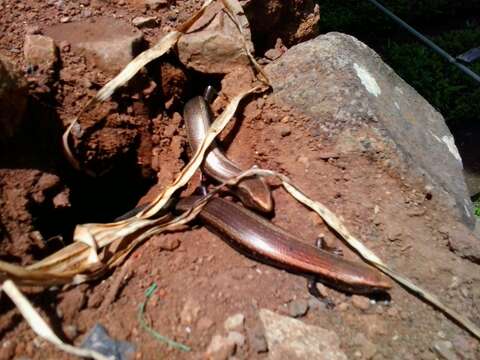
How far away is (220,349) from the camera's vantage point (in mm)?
2238

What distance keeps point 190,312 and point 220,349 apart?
10.0 inches

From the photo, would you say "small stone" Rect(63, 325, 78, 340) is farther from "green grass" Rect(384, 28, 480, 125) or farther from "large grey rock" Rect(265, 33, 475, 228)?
"green grass" Rect(384, 28, 480, 125)

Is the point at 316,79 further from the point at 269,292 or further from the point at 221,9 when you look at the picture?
the point at 269,292

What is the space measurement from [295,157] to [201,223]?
2.55ft

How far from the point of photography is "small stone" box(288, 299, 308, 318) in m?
2.50

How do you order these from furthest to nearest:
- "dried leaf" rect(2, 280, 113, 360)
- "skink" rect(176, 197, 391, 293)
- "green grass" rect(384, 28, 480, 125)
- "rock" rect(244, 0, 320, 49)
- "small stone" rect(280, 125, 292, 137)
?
"green grass" rect(384, 28, 480, 125) → "rock" rect(244, 0, 320, 49) → "small stone" rect(280, 125, 292, 137) → "skink" rect(176, 197, 391, 293) → "dried leaf" rect(2, 280, 113, 360)

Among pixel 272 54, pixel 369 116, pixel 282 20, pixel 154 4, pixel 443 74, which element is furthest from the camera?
pixel 443 74

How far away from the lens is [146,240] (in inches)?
108

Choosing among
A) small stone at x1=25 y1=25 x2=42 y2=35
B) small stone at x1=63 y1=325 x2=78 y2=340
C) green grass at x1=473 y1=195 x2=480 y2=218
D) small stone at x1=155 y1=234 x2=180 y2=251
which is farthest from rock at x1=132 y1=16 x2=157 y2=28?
green grass at x1=473 y1=195 x2=480 y2=218

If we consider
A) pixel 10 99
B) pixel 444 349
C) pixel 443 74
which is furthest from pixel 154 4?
pixel 443 74

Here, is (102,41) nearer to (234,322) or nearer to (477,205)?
(234,322)

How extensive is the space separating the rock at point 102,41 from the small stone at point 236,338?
6.10 feet

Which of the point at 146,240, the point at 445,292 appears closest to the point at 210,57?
the point at 146,240

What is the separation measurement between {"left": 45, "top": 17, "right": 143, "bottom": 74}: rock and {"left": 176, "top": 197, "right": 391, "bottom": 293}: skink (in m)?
1.13
